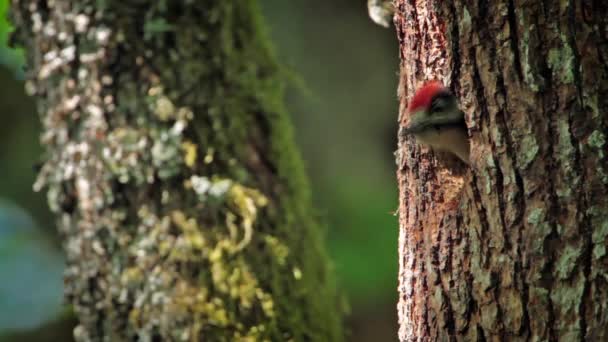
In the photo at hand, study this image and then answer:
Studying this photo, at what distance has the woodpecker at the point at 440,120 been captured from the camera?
1.87m

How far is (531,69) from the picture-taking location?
1.74m

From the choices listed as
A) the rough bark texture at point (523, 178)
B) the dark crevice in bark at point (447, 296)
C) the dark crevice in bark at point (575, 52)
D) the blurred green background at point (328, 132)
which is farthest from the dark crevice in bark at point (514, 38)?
the blurred green background at point (328, 132)

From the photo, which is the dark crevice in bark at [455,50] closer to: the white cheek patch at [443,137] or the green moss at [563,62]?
the white cheek patch at [443,137]

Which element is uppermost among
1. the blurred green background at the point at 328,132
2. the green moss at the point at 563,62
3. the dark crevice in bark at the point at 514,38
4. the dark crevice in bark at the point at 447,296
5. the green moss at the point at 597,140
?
the blurred green background at the point at 328,132

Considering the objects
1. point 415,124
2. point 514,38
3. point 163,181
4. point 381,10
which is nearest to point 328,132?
point 163,181

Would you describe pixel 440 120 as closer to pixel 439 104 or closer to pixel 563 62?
pixel 439 104

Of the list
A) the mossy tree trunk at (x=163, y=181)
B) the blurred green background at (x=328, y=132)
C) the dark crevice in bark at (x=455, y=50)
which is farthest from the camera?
the blurred green background at (x=328, y=132)

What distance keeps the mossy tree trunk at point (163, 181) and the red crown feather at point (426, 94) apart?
1076 millimetres

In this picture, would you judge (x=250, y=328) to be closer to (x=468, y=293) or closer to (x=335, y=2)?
(x=468, y=293)

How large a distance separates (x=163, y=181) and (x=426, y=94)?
1217 mm

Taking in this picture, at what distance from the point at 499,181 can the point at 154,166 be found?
138cm

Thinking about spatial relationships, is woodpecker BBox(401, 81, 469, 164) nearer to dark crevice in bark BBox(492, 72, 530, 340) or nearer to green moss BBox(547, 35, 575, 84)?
dark crevice in bark BBox(492, 72, 530, 340)

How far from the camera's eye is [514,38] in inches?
69.1

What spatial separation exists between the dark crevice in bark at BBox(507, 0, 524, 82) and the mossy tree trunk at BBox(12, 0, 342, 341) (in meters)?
1.33
